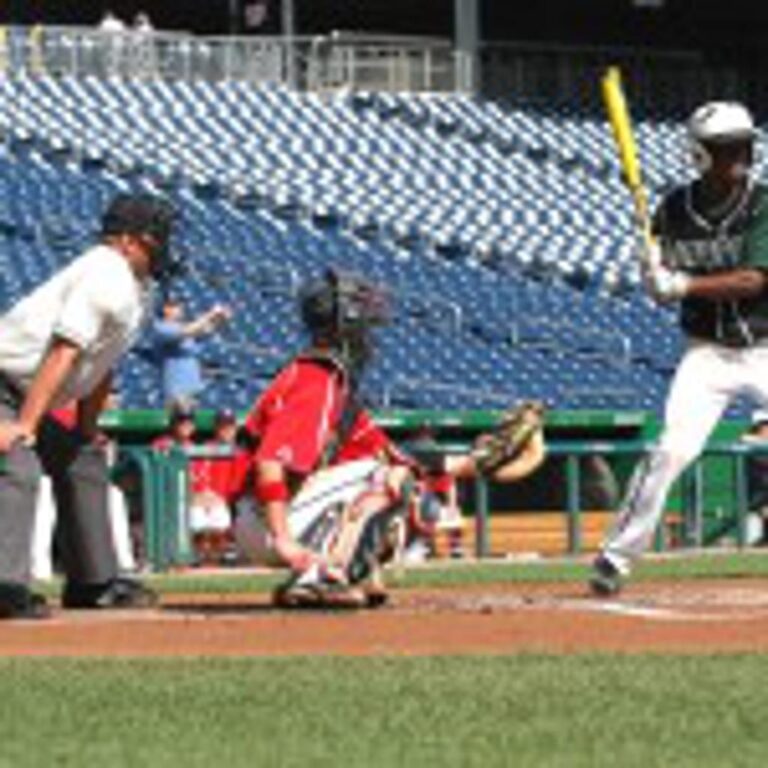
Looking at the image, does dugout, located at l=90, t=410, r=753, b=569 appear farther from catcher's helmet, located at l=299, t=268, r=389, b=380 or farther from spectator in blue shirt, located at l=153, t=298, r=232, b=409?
catcher's helmet, located at l=299, t=268, r=389, b=380

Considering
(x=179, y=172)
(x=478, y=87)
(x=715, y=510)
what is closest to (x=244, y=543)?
(x=715, y=510)

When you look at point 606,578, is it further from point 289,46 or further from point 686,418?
point 289,46

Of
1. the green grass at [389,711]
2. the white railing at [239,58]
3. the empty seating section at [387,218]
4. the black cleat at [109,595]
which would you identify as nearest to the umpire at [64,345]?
the black cleat at [109,595]

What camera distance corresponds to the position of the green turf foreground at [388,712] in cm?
593

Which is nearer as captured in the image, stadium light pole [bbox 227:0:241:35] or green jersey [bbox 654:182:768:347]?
green jersey [bbox 654:182:768:347]

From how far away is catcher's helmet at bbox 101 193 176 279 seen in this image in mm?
10602

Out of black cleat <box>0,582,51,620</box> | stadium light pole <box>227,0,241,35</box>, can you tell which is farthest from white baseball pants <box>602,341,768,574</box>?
stadium light pole <box>227,0,241,35</box>

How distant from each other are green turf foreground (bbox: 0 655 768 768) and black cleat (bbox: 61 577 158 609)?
9.82 feet

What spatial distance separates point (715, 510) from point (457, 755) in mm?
15845

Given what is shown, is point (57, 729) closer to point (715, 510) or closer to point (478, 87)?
point (715, 510)

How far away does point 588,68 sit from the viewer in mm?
36750

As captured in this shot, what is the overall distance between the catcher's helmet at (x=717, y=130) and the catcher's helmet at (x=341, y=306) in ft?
4.79

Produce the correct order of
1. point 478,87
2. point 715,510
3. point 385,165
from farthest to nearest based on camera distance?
point 478,87
point 385,165
point 715,510

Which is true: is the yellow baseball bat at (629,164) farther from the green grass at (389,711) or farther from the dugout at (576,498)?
the dugout at (576,498)
